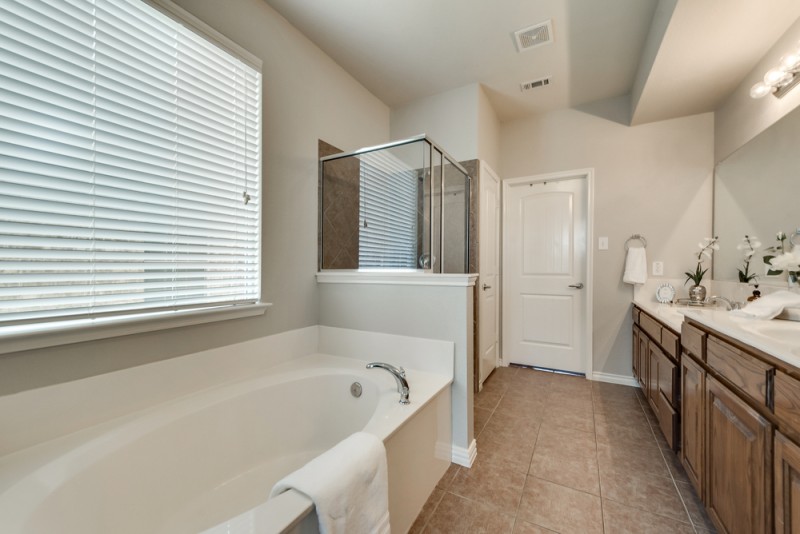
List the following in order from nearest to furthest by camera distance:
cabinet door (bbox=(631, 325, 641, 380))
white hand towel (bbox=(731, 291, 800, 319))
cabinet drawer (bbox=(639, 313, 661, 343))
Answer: white hand towel (bbox=(731, 291, 800, 319)), cabinet drawer (bbox=(639, 313, 661, 343)), cabinet door (bbox=(631, 325, 641, 380))

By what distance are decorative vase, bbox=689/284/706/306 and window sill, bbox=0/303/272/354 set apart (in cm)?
318

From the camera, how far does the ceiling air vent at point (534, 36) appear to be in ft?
6.41

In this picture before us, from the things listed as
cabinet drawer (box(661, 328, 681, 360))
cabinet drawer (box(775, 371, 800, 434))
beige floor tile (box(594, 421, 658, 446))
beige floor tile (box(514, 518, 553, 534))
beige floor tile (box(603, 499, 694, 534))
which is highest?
cabinet drawer (box(775, 371, 800, 434))

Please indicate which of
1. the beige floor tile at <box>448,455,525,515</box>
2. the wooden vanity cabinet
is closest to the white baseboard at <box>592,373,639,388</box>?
the wooden vanity cabinet

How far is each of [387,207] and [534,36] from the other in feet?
4.92

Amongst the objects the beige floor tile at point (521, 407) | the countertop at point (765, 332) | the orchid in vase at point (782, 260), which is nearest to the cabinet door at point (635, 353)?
the beige floor tile at point (521, 407)

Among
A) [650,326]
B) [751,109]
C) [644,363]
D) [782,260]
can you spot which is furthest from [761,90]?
[644,363]

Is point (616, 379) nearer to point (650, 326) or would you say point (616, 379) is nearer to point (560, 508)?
point (650, 326)

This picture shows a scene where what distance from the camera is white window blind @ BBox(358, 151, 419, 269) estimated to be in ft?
7.22

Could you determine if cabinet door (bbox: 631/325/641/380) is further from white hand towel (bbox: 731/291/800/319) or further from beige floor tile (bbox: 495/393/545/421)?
white hand towel (bbox: 731/291/800/319)

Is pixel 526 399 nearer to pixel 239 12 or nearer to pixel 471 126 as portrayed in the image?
pixel 471 126

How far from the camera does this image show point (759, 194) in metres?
1.84

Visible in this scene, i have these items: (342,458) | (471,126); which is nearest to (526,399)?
(342,458)

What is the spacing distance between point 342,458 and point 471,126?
2.56 m
